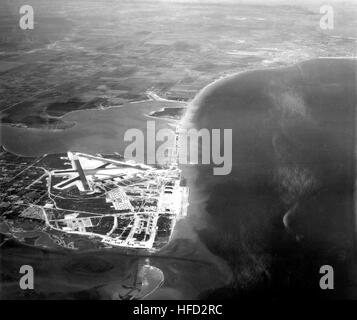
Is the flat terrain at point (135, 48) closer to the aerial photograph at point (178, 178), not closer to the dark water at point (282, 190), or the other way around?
the aerial photograph at point (178, 178)

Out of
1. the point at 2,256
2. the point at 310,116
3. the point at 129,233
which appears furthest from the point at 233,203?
the point at 310,116

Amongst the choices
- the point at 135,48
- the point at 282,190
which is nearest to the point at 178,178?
the point at 282,190

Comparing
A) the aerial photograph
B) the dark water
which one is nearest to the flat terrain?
the aerial photograph

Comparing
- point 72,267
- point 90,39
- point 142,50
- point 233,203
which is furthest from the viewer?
point 90,39

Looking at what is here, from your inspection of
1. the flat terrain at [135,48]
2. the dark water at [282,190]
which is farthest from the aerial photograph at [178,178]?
the flat terrain at [135,48]

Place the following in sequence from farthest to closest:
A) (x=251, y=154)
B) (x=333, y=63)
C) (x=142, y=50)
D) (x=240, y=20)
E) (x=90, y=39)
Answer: (x=240, y=20)
(x=90, y=39)
(x=142, y=50)
(x=333, y=63)
(x=251, y=154)

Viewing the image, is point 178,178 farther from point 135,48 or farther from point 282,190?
point 135,48

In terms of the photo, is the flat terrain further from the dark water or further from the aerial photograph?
the dark water

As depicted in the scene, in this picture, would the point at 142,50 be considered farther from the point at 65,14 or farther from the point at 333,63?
the point at 65,14
